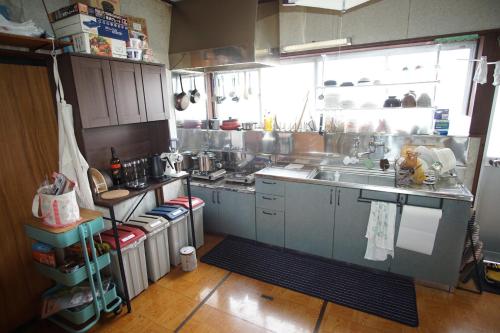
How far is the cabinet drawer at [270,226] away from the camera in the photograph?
2.80 metres

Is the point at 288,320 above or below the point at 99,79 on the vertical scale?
below

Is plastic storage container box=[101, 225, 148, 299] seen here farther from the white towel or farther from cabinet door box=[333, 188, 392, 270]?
the white towel

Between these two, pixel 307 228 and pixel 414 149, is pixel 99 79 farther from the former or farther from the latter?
pixel 414 149

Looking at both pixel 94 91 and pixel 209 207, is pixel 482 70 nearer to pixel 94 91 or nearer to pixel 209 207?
pixel 209 207

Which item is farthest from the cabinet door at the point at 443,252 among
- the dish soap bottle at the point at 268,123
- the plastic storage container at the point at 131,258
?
the plastic storage container at the point at 131,258

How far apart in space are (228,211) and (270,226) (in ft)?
1.74

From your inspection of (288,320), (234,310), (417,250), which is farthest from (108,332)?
(417,250)

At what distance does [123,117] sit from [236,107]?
1.63 metres

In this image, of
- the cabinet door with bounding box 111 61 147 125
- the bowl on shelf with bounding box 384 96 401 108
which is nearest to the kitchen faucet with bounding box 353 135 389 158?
the bowl on shelf with bounding box 384 96 401 108

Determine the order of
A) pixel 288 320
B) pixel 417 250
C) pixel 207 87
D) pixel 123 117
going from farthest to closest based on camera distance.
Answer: pixel 207 87 < pixel 123 117 < pixel 417 250 < pixel 288 320

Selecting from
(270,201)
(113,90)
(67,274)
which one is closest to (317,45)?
(270,201)

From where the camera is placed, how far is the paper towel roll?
2070mm

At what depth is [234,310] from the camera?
2115 millimetres

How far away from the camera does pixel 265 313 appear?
2.08 m
